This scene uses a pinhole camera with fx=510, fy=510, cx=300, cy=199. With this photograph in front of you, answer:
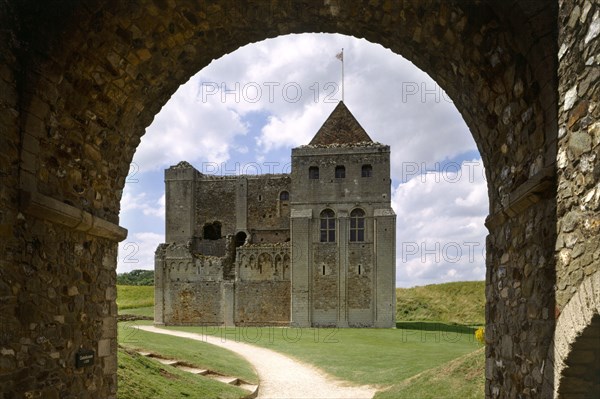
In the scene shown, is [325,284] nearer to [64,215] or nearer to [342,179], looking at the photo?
[342,179]

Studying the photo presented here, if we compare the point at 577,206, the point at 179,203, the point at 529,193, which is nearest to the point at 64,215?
the point at 529,193

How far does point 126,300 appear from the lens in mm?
53188

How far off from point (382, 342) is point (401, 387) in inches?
520

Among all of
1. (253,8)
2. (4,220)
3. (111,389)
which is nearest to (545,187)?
(253,8)

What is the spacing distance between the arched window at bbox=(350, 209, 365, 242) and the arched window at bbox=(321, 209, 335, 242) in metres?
1.46

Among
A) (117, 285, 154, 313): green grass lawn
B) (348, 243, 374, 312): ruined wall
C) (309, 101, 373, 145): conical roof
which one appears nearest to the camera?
(348, 243, 374, 312): ruined wall

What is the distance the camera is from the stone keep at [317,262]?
38.2 meters

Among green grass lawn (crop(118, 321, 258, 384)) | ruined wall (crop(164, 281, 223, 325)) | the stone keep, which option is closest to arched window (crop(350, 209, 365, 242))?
the stone keep

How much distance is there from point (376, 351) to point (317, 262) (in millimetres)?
16644

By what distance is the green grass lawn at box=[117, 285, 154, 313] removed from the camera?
5194cm

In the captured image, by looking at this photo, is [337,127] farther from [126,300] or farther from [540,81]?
[540,81]

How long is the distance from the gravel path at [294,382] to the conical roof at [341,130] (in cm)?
2311

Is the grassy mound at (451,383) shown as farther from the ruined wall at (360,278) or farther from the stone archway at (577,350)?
the ruined wall at (360,278)

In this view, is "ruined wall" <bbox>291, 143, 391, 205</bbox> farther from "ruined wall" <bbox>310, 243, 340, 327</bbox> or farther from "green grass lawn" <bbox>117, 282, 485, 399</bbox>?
"green grass lawn" <bbox>117, 282, 485, 399</bbox>
